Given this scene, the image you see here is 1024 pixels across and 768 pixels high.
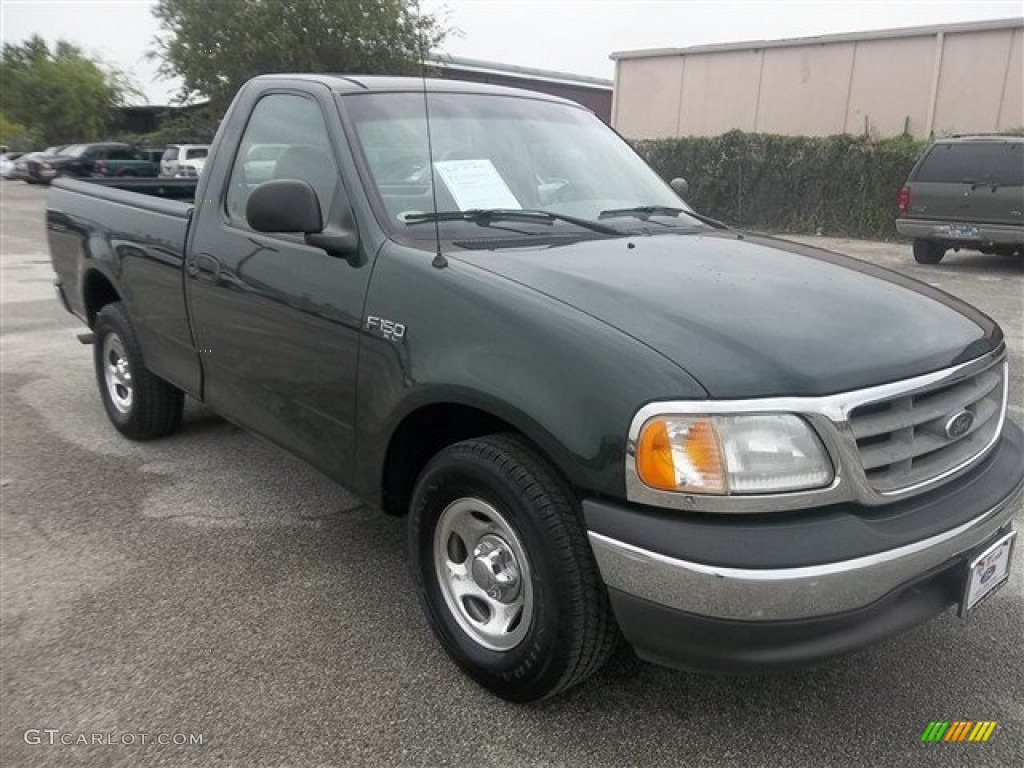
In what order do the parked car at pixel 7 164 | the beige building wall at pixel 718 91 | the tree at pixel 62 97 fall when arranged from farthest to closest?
1. the tree at pixel 62 97
2. the parked car at pixel 7 164
3. the beige building wall at pixel 718 91

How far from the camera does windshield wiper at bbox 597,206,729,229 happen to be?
3427 millimetres

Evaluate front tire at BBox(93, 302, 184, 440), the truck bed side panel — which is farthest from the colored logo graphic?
front tire at BBox(93, 302, 184, 440)

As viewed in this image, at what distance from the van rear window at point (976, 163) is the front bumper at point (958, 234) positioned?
0.60 meters

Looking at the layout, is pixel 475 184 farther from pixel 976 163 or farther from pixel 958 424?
pixel 976 163

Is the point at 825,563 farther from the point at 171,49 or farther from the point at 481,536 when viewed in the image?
the point at 171,49

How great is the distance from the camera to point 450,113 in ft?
11.3

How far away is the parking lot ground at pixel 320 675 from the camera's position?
2.42 metres

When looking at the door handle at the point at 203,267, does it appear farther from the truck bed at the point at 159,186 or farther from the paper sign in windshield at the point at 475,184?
the truck bed at the point at 159,186

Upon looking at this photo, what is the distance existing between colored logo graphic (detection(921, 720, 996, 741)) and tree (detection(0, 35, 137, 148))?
158ft

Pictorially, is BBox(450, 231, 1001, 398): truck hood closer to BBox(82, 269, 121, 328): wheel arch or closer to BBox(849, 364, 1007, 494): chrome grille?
BBox(849, 364, 1007, 494): chrome grille

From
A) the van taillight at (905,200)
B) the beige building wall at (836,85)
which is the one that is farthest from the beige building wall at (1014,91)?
the van taillight at (905,200)

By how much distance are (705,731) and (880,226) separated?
16876 mm

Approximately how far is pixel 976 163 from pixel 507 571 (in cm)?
1220

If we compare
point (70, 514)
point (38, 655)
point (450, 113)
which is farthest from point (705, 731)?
point (70, 514)
